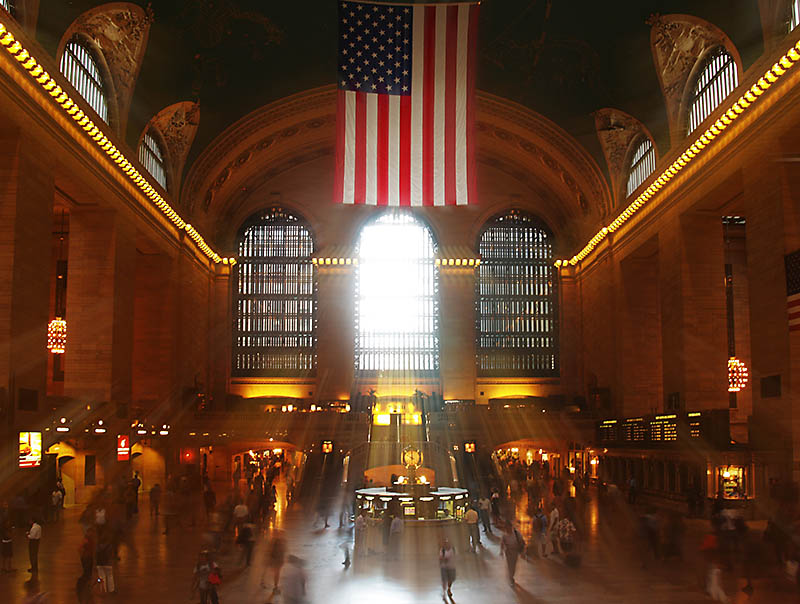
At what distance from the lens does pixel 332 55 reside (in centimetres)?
3133

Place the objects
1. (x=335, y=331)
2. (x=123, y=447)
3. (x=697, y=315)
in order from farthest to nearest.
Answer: (x=335, y=331) < (x=697, y=315) < (x=123, y=447)

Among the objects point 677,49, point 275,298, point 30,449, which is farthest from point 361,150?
point 275,298

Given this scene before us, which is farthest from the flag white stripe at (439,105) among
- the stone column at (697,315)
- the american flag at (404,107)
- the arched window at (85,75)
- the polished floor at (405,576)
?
the stone column at (697,315)

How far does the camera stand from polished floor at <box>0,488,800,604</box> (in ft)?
44.9

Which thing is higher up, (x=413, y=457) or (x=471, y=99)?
(x=471, y=99)

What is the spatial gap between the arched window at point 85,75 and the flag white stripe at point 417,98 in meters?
10.2

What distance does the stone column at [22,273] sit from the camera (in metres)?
19.7

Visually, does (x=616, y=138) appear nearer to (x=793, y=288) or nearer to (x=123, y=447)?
(x=793, y=288)

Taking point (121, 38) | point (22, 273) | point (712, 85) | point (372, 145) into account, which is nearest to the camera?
point (372, 145)

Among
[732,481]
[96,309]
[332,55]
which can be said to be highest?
[332,55]

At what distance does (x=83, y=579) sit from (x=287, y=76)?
2357 centimetres

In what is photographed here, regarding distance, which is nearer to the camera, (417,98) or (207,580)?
(207,580)

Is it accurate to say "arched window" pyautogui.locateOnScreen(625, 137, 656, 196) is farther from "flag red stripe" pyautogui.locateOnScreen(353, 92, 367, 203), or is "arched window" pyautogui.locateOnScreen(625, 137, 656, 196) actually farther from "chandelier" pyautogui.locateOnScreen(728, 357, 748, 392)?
"flag red stripe" pyautogui.locateOnScreen(353, 92, 367, 203)

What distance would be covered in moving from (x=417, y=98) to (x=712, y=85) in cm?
1130
